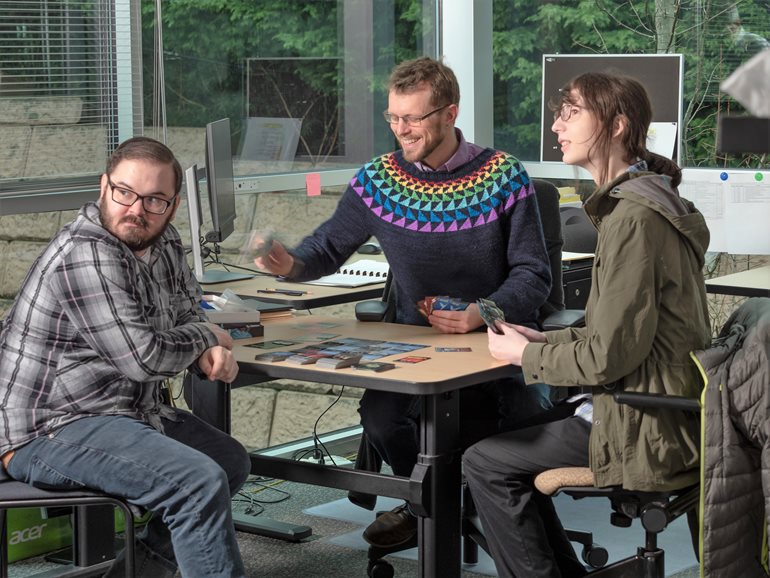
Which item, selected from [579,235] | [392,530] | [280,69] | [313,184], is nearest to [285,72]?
[280,69]

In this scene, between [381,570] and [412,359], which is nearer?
[412,359]

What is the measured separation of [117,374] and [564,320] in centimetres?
127

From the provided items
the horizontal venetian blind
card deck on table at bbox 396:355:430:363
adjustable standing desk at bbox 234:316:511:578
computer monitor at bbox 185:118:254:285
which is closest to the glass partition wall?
the horizontal venetian blind

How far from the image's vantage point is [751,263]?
5.07 m

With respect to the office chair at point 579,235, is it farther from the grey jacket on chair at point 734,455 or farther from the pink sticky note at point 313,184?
the grey jacket on chair at point 734,455

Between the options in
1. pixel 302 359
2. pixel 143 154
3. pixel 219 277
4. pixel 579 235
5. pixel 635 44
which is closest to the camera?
pixel 143 154

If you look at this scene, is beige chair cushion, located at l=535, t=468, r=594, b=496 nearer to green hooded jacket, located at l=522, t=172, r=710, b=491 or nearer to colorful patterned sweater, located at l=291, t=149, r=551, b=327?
green hooded jacket, located at l=522, t=172, r=710, b=491

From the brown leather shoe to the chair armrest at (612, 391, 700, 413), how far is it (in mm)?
1036

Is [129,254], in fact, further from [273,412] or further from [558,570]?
[273,412]

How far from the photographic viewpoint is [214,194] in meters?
3.67

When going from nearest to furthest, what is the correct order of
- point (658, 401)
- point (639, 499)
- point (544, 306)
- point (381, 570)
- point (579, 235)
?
point (658, 401) < point (639, 499) < point (381, 570) < point (544, 306) < point (579, 235)

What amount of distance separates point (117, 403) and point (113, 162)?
1.72 feet

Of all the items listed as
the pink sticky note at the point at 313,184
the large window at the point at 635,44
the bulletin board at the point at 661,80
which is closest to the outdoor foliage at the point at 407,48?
the large window at the point at 635,44

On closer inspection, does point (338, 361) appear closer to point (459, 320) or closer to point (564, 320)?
point (459, 320)
